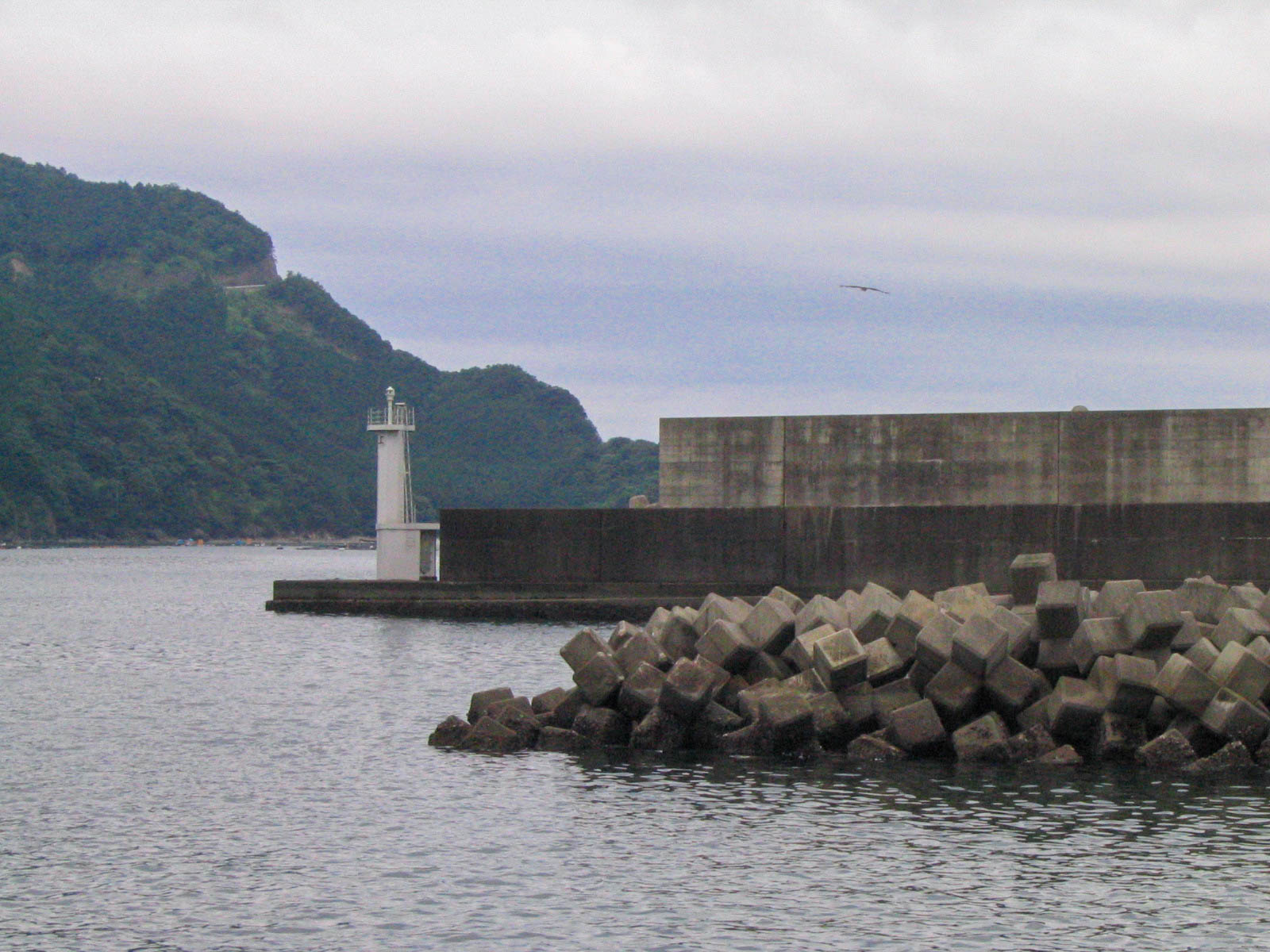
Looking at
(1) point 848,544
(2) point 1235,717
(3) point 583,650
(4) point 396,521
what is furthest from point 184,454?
(2) point 1235,717

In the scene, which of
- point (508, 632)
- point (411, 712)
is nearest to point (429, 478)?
point (508, 632)

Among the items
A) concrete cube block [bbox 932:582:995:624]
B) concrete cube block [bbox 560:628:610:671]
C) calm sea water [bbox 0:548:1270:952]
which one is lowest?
calm sea water [bbox 0:548:1270:952]

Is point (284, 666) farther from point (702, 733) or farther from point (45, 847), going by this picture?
point (45, 847)

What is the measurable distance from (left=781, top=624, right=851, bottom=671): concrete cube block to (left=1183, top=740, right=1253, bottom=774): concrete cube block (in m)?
3.72

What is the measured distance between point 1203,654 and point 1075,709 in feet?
4.75

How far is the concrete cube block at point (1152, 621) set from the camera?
55.2 feet

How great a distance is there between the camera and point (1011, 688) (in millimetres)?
16891

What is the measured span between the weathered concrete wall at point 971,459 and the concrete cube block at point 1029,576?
15.1 m

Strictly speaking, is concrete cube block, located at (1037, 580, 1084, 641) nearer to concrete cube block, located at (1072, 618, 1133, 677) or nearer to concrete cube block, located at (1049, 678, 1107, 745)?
concrete cube block, located at (1072, 618, 1133, 677)

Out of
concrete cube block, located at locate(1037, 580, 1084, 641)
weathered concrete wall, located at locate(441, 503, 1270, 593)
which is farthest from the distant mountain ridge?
concrete cube block, located at locate(1037, 580, 1084, 641)

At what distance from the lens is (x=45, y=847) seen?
13617 millimetres

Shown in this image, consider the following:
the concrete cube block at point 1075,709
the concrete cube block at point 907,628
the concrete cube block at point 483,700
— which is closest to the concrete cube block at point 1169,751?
the concrete cube block at point 1075,709

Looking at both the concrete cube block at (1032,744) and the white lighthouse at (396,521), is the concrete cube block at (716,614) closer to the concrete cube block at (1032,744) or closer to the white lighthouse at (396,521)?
the concrete cube block at (1032,744)

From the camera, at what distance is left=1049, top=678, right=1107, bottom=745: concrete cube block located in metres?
16.6
